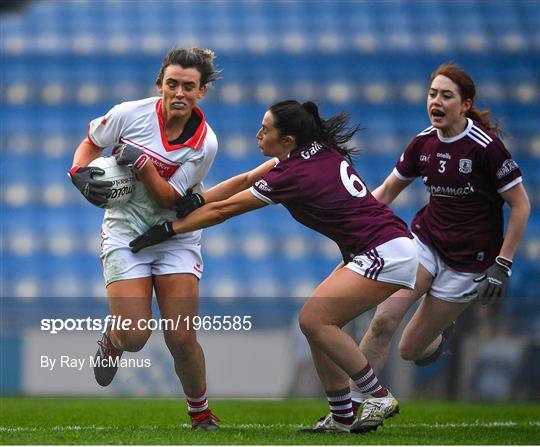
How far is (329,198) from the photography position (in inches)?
205

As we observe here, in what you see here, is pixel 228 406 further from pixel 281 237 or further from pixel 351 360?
pixel 281 237

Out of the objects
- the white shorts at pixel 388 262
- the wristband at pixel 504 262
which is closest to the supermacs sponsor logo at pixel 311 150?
the white shorts at pixel 388 262

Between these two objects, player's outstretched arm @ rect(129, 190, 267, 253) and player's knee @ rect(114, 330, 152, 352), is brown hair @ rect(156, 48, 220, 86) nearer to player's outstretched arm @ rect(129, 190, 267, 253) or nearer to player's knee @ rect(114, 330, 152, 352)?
player's outstretched arm @ rect(129, 190, 267, 253)

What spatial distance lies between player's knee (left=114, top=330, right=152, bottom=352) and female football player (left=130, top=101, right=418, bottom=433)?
1.53 feet

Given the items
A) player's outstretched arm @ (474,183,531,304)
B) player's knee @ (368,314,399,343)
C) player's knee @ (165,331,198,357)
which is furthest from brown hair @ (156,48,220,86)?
player's outstretched arm @ (474,183,531,304)

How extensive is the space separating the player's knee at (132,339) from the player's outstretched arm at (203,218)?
1.38 ft

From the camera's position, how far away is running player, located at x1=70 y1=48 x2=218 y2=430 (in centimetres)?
542

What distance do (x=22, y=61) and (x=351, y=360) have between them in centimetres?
2344

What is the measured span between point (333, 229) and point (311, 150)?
0.40 m

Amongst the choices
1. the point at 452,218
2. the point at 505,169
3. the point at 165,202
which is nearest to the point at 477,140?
the point at 505,169

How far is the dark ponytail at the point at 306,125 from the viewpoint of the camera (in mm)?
5324

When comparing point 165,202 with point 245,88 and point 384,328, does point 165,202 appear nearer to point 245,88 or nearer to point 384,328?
point 384,328

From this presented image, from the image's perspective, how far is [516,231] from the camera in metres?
5.60

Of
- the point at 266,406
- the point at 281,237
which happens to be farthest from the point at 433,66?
the point at 266,406
